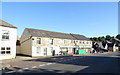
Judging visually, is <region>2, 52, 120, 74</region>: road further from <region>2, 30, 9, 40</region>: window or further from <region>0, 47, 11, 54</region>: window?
<region>2, 30, 9, 40</region>: window

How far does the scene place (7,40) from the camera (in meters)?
24.6

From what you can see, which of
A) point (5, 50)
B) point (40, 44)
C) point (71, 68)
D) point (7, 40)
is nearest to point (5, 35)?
point (7, 40)

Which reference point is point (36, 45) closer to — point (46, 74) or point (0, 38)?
point (0, 38)

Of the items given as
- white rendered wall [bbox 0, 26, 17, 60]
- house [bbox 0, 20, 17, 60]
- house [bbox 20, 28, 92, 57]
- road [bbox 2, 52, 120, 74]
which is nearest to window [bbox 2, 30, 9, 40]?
house [bbox 0, 20, 17, 60]

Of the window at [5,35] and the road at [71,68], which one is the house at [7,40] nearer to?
the window at [5,35]

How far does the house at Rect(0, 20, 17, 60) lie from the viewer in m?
24.0

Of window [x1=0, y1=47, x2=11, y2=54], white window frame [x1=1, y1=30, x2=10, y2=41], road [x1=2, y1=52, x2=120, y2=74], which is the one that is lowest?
road [x1=2, y1=52, x2=120, y2=74]

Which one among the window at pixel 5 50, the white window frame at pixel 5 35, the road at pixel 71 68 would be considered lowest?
the road at pixel 71 68

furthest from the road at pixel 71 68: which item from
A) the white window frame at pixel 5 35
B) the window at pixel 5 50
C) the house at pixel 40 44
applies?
the house at pixel 40 44

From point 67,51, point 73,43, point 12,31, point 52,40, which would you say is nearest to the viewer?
point 12,31

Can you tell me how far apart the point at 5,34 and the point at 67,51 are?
21719 mm

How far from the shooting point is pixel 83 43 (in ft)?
167

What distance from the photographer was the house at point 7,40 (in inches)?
943

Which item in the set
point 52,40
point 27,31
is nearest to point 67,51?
point 52,40
